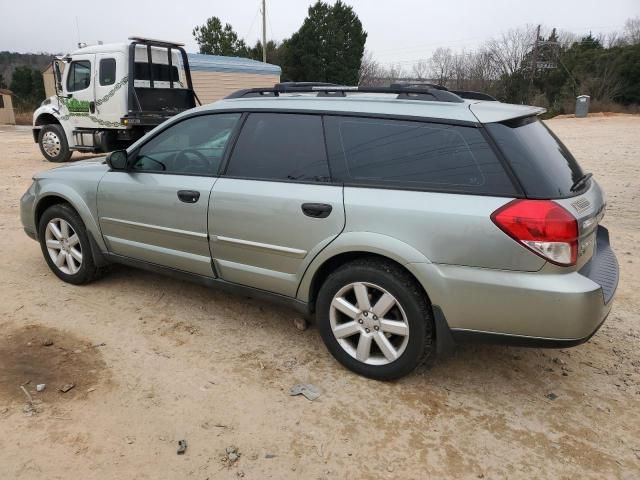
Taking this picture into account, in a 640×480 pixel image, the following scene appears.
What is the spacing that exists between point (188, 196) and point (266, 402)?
4.83ft

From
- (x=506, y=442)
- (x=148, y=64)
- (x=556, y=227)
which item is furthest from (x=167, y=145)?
(x=148, y=64)

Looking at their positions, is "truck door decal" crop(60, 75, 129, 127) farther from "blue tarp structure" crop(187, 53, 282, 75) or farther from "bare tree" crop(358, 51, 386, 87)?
"bare tree" crop(358, 51, 386, 87)

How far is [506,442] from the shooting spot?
8.27 ft

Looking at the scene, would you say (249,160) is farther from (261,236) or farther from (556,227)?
(556,227)

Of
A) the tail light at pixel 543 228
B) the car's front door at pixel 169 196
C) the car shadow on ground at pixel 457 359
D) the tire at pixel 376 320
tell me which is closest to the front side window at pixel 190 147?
the car's front door at pixel 169 196

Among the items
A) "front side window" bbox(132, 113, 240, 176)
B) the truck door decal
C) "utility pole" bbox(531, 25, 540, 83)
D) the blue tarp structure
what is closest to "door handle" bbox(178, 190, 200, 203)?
"front side window" bbox(132, 113, 240, 176)

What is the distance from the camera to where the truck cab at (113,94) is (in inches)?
444

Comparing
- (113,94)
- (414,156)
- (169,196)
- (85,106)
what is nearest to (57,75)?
(85,106)

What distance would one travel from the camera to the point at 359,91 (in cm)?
327

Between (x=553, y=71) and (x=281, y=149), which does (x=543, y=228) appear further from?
(x=553, y=71)

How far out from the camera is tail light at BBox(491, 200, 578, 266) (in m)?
2.43

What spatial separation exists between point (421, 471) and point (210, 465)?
96 centimetres

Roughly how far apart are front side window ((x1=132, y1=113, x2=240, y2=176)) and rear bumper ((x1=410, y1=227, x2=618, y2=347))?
1.65 m

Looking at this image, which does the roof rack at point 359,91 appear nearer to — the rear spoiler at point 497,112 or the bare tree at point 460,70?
the rear spoiler at point 497,112
